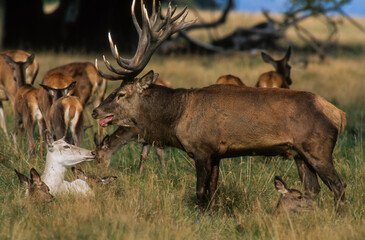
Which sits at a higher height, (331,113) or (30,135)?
(331,113)

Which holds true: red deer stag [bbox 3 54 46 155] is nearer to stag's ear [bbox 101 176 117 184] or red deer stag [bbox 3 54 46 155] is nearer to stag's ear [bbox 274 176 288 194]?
stag's ear [bbox 101 176 117 184]

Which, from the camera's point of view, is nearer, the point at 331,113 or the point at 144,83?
the point at 331,113

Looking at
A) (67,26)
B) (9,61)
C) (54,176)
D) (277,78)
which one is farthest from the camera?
(67,26)

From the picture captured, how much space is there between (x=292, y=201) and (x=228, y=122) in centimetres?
102

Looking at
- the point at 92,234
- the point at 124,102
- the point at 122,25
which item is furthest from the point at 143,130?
the point at 122,25

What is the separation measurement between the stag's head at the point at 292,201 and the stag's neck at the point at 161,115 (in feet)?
3.97

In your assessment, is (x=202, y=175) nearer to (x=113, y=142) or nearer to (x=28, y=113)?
(x=113, y=142)

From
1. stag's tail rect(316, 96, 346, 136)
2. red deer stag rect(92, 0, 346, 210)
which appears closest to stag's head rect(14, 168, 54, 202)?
red deer stag rect(92, 0, 346, 210)

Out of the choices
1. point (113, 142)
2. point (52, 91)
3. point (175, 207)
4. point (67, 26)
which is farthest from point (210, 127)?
point (67, 26)

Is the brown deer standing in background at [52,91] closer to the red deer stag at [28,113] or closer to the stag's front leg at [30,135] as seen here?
the red deer stag at [28,113]

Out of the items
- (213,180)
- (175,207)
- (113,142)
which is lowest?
(175,207)

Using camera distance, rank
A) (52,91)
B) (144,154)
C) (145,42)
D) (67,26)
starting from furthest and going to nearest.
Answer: (67,26)
(144,154)
(52,91)
(145,42)

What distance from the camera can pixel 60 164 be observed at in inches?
246

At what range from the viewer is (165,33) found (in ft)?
22.9
